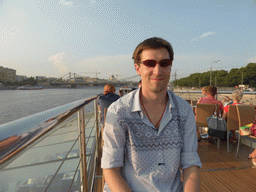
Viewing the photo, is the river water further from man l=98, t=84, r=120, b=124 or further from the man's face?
the man's face

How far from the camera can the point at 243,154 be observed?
2262 millimetres

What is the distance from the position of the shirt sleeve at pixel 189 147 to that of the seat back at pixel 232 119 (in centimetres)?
185

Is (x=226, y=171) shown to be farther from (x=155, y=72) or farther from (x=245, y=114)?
(x=155, y=72)

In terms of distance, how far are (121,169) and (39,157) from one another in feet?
28.4

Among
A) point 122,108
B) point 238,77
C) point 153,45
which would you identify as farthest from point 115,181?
point 238,77

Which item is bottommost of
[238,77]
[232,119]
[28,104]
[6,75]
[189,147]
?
[28,104]

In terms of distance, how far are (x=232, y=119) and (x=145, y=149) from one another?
2.07 meters

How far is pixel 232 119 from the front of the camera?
240 cm

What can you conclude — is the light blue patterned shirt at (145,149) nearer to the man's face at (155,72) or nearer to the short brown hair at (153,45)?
the man's face at (155,72)

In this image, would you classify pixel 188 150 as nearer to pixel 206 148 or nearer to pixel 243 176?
Answer: pixel 243 176

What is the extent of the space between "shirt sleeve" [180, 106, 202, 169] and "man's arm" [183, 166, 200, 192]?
2 centimetres

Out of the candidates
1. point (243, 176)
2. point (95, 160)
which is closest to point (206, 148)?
point (243, 176)

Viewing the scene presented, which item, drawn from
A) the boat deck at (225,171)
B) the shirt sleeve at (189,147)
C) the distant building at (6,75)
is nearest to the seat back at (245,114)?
the boat deck at (225,171)

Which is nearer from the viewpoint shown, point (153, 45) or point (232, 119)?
point (153, 45)
